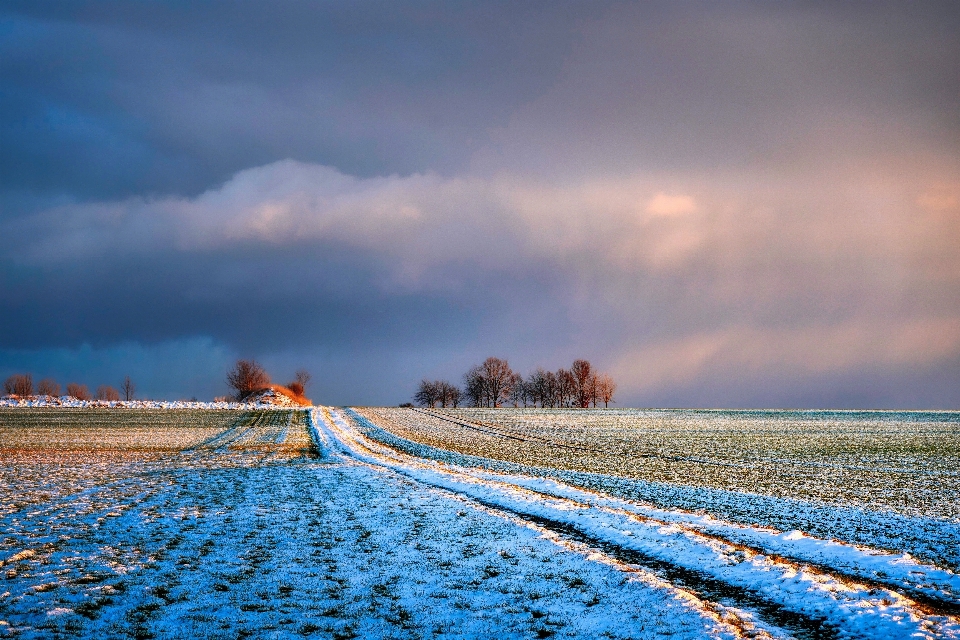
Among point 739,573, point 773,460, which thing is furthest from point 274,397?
point 739,573

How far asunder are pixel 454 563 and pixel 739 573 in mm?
4924

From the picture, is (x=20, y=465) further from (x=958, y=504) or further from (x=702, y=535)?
(x=958, y=504)

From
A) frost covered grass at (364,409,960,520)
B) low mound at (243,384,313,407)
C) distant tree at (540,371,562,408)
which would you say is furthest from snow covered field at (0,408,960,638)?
distant tree at (540,371,562,408)

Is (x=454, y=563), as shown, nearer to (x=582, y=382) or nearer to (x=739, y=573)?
(x=739, y=573)

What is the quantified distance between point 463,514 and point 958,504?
48.1 ft

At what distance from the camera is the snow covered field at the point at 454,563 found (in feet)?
27.2

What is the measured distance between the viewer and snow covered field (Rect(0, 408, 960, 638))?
828cm

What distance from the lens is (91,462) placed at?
28312 millimetres

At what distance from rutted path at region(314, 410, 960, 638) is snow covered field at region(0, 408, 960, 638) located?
41 millimetres

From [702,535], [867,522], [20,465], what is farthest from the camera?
[20,465]

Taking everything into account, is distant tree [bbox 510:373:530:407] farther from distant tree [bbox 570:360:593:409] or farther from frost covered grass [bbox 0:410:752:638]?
frost covered grass [bbox 0:410:752:638]

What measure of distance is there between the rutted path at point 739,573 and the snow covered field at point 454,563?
4 centimetres

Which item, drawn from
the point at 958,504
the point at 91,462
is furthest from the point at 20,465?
the point at 958,504

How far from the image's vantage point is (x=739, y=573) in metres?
10.4
